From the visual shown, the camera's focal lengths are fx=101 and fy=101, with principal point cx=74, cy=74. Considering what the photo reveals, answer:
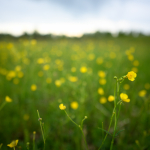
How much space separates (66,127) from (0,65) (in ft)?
9.31

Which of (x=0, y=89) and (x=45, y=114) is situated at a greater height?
(x=0, y=89)

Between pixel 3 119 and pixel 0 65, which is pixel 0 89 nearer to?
pixel 3 119

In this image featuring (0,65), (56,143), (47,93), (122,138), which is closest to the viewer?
(56,143)

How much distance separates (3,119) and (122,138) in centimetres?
161

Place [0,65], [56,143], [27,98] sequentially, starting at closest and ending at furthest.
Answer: [56,143] → [27,98] → [0,65]

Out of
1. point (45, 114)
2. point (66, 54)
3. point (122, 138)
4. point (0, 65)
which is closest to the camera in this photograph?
point (122, 138)

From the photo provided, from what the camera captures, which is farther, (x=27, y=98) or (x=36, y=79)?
(x=36, y=79)

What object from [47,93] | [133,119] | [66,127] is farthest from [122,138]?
[47,93]

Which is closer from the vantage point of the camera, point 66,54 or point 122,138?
point 122,138

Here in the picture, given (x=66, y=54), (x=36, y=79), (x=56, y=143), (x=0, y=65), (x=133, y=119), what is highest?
(x=66, y=54)

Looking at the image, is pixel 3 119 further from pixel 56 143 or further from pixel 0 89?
pixel 56 143

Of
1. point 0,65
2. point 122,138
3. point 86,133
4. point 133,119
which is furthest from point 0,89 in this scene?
point 133,119

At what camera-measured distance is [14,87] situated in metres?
2.14

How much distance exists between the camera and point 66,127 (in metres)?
1.37
